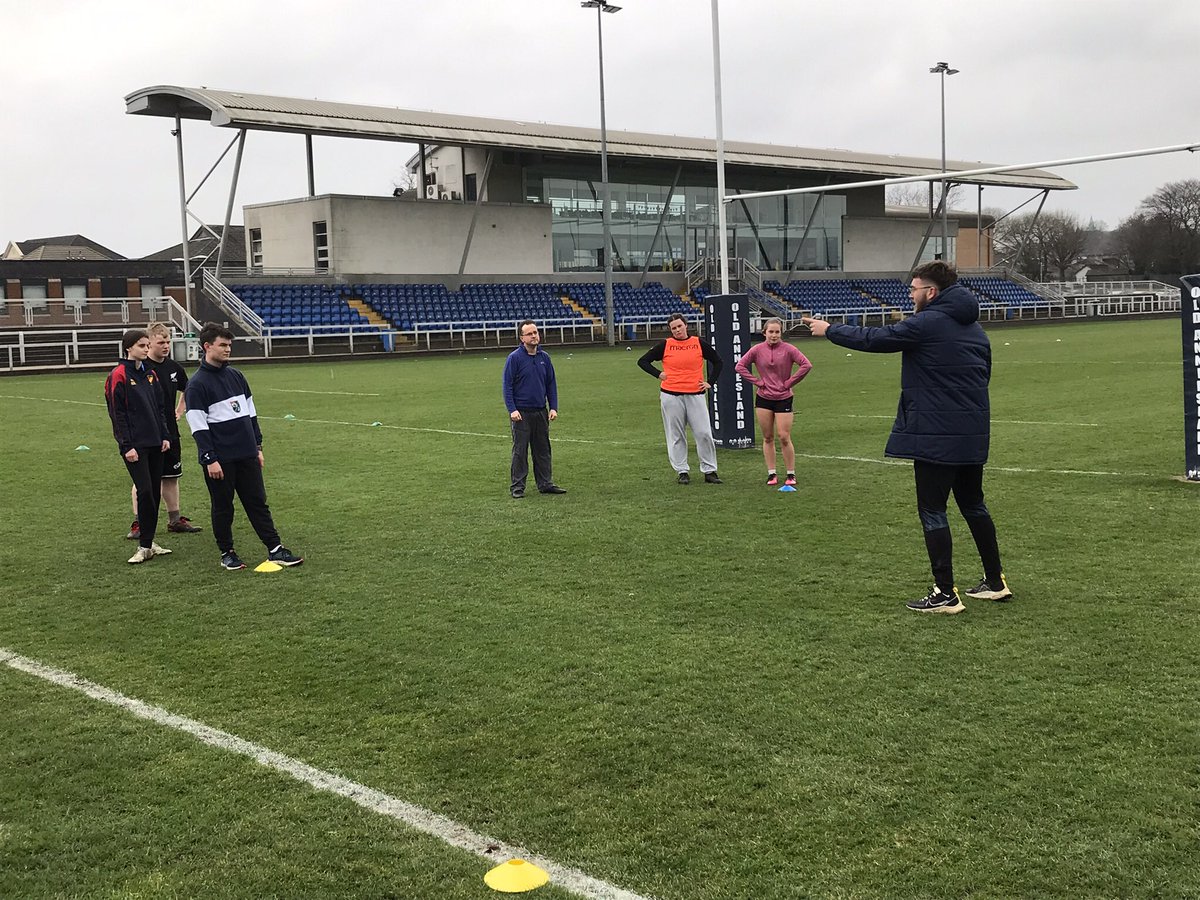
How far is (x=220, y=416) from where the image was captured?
8055 millimetres

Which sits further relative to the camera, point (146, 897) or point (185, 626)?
point (185, 626)

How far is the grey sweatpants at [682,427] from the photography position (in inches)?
465

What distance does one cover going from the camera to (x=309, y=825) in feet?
13.1

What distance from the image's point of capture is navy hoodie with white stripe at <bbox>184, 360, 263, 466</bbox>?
7.94 m

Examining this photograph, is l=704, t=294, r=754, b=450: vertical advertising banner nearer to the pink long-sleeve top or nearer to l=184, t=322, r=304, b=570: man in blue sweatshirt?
the pink long-sleeve top

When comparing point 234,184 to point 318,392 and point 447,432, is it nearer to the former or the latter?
point 318,392

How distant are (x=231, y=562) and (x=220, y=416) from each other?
3.57 feet

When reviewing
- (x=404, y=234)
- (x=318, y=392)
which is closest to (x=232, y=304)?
(x=404, y=234)

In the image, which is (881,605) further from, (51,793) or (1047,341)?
(1047,341)

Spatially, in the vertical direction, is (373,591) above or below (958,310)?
below

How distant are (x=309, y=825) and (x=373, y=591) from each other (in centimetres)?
355

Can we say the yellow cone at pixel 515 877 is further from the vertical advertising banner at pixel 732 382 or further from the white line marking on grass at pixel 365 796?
the vertical advertising banner at pixel 732 382

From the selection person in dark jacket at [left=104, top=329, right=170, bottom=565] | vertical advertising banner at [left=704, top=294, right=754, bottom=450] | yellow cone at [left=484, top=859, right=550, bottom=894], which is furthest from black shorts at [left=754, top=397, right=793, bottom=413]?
yellow cone at [left=484, top=859, right=550, bottom=894]

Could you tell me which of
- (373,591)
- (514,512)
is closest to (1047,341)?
(514,512)
